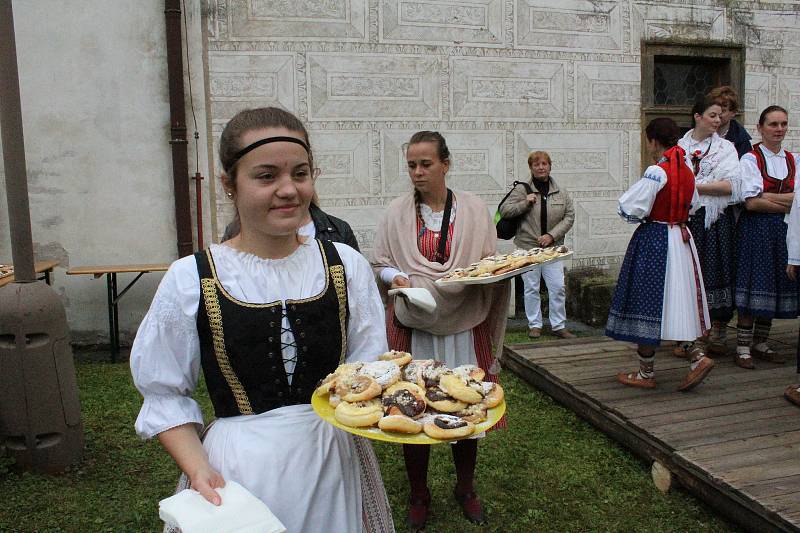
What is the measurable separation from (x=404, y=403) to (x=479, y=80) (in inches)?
229

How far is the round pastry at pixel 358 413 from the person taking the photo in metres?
1.40

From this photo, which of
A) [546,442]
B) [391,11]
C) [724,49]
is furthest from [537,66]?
[546,442]

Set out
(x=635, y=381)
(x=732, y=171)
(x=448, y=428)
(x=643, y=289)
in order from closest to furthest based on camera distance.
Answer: (x=448, y=428) < (x=643, y=289) < (x=635, y=381) < (x=732, y=171)

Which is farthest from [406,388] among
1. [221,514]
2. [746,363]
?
[746,363]

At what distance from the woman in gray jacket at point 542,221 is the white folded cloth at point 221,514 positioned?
17.5 ft

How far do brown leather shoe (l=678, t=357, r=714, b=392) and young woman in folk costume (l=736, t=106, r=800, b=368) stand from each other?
84cm

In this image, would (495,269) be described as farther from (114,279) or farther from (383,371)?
(114,279)

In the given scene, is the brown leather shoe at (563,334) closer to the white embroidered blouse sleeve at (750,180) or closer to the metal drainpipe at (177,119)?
the white embroidered blouse sleeve at (750,180)

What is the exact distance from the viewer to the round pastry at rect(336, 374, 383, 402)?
1450mm

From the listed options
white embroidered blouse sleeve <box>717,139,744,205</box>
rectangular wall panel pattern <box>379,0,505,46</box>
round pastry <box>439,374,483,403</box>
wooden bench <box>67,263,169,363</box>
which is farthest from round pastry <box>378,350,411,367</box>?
rectangular wall panel pattern <box>379,0,505,46</box>


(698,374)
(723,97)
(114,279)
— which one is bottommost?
(698,374)

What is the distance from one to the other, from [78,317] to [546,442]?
4.70 m

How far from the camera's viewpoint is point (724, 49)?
24.7ft

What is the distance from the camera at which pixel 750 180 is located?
15.2 feet
